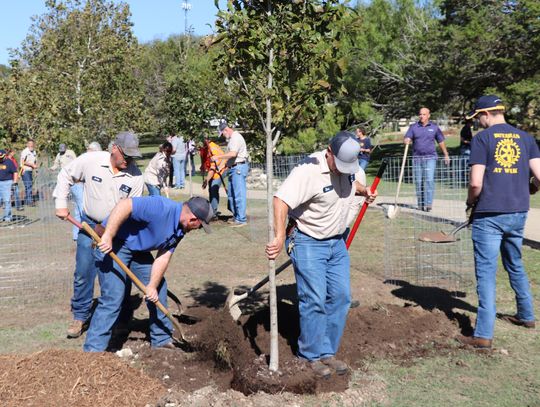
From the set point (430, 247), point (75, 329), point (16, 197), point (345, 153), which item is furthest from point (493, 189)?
point (16, 197)

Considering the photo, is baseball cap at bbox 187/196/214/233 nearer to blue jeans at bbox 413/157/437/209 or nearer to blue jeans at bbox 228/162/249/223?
blue jeans at bbox 413/157/437/209

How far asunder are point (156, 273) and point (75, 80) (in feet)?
64.1

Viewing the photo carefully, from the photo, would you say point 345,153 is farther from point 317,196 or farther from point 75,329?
point 75,329

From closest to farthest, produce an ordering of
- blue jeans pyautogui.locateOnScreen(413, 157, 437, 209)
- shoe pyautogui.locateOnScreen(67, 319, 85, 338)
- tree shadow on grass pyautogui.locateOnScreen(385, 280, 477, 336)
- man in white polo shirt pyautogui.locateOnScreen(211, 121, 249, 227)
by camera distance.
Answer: shoe pyautogui.locateOnScreen(67, 319, 85, 338) < tree shadow on grass pyautogui.locateOnScreen(385, 280, 477, 336) < blue jeans pyautogui.locateOnScreen(413, 157, 437, 209) < man in white polo shirt pyautogui.locateOnScreen(211, 121, 249, 227)

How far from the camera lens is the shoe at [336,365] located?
4.75 metres

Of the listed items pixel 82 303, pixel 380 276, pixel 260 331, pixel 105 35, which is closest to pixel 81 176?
pixel 82 303

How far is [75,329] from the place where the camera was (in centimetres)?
596

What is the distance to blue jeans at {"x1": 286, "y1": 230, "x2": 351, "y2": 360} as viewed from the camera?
467 centimetres

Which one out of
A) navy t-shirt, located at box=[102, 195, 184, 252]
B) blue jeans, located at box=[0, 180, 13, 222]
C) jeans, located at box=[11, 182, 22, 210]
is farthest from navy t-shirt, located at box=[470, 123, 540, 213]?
blue jeans, located at box=[0, 180, 13, 222]

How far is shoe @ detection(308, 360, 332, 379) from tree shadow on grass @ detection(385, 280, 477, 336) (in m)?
1.70

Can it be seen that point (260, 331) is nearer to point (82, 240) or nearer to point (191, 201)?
point (191, 201)

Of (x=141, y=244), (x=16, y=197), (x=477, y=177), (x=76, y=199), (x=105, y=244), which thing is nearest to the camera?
(x=105, y=244)

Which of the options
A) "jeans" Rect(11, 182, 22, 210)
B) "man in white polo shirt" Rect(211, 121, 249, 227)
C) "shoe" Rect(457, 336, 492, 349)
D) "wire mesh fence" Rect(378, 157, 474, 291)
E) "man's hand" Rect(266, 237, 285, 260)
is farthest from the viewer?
"jeans" Rect(11, 182, 22, 210)

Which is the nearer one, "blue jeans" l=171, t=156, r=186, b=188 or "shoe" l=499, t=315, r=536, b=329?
"shoe" l=499, t=315, r=536, b=329
